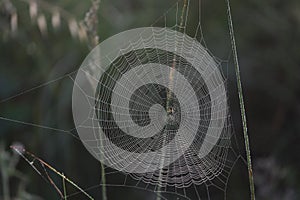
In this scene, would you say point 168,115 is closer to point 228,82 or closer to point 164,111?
point 164,111

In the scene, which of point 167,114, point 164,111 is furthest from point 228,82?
point 167,114

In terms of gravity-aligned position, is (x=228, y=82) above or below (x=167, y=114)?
above

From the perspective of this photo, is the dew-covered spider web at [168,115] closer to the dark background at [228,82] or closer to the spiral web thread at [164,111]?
the spiral web thread at [164,111]

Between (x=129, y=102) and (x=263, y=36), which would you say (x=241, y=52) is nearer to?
(x=263, y=36)

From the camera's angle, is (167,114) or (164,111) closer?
(167,114)

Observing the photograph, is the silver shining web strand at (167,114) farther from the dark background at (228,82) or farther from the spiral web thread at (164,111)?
the dark background at (228,82)

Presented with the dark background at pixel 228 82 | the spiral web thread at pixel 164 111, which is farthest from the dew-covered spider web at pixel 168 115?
the dark background at pixel 228 82

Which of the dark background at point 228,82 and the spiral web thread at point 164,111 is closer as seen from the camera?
the spiral web thread at point 164,111

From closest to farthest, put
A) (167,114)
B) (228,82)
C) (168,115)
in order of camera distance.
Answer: (167,114) → (168,115) → (228,82)

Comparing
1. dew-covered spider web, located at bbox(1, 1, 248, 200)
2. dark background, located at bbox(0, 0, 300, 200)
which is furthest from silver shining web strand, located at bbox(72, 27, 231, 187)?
dark background, located at bbox(0, 0, 300, 200)
